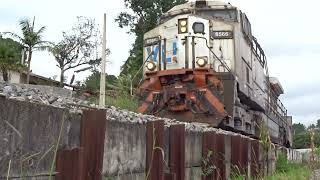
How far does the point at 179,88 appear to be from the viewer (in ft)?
40.5

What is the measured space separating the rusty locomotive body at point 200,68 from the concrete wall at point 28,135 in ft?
27.8

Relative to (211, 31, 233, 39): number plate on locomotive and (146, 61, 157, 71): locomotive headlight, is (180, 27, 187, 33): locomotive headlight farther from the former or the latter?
(146, 61, 157, 71): locomotive headlight

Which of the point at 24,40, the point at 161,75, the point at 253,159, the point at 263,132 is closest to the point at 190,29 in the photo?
the point at 161,75

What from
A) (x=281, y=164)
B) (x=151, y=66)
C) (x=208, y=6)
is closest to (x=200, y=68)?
(x=151, y=66)

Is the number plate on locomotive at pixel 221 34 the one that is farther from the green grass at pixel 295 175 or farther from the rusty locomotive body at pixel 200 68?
the green grass at pixel 295 175

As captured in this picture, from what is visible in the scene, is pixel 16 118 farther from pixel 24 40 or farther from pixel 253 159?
pixel 24 40

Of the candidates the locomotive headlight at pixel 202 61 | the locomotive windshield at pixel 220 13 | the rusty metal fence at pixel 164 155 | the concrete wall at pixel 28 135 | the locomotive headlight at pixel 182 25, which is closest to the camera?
the concrete wall at pixel 28 135

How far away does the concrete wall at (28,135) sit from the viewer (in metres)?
3.03

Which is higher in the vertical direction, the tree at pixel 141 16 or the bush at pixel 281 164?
the tree at pixel 141 16

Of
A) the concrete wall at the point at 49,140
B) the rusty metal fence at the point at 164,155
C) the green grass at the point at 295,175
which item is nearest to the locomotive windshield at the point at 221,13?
the rusty metal fence at the point at 164,155

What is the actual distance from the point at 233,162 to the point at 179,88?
11.2 feet

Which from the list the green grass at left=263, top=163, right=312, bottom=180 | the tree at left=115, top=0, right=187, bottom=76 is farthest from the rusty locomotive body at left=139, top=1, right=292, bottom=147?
the tree at left=115, top=0, right=187, bottom=76

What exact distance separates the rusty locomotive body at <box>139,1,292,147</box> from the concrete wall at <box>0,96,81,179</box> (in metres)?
8.47

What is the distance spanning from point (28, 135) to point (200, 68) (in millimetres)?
9415
